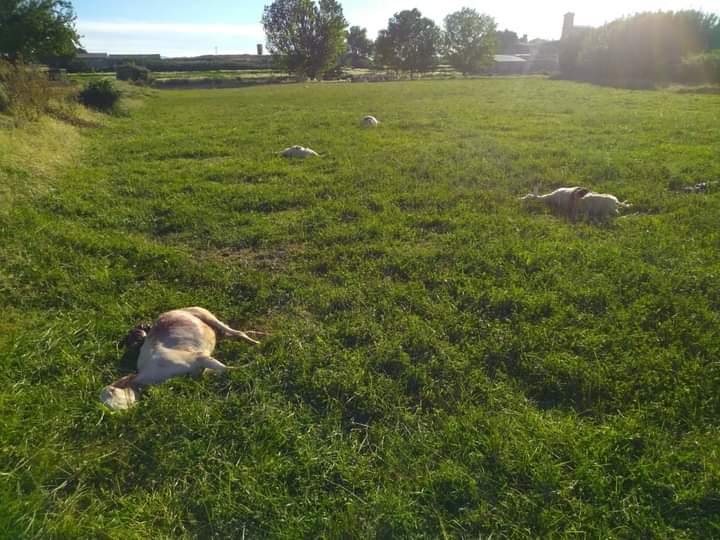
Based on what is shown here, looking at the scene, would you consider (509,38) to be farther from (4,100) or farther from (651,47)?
(4,100)

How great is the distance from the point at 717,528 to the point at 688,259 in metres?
3.05

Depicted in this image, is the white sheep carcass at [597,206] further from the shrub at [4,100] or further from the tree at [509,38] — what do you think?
the tree at [509,38]

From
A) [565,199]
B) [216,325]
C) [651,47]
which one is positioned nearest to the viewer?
A: [216,325]

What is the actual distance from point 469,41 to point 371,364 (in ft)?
248

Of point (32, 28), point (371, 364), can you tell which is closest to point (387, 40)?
point (32, 28)

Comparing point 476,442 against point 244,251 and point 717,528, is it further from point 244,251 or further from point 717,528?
point 244,251

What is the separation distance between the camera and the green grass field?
2.13 meters

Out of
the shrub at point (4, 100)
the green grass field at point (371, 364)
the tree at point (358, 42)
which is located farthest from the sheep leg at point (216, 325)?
the tree at point (358, 42)

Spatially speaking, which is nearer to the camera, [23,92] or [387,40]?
[23,92]

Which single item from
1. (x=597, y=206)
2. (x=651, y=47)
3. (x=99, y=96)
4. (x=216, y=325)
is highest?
(x=651, y=47)

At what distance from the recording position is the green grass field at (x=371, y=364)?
213cm

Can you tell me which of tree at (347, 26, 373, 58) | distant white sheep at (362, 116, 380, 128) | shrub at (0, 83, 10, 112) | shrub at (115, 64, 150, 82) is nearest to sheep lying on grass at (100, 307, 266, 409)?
shrub at (0, 83, 10, 112)

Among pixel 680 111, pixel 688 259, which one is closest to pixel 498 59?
pixel 680 111

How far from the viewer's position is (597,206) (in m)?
5.57
